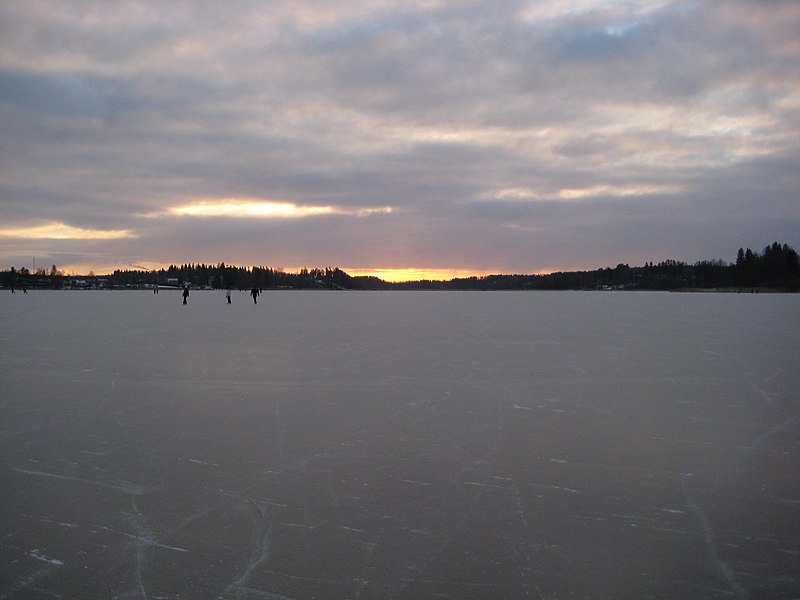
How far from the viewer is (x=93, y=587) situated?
237 cm

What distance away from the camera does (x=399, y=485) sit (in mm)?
3510

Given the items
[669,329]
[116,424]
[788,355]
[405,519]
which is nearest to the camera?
[405,519]

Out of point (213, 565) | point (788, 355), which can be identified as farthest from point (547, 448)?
point (788, 355)

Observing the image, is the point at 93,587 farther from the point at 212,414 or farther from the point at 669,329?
the point at 669,329

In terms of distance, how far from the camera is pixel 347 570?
2494mm

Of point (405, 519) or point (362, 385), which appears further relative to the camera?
point (362, 385)

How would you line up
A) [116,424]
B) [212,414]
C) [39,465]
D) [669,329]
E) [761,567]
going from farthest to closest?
1. [669,329]
2. [212,414]
3. [116,424]
4. [39,465]
5. [761,567]

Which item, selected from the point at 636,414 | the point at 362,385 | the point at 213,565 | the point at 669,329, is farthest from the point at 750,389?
the point at 669,329

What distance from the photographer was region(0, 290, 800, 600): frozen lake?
2467 mm

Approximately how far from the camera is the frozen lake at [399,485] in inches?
97.1

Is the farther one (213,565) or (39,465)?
(39,465)

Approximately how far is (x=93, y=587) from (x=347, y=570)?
3.40ft

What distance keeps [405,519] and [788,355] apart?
942 centimetres

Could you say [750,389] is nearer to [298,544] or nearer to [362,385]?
[362,385]
